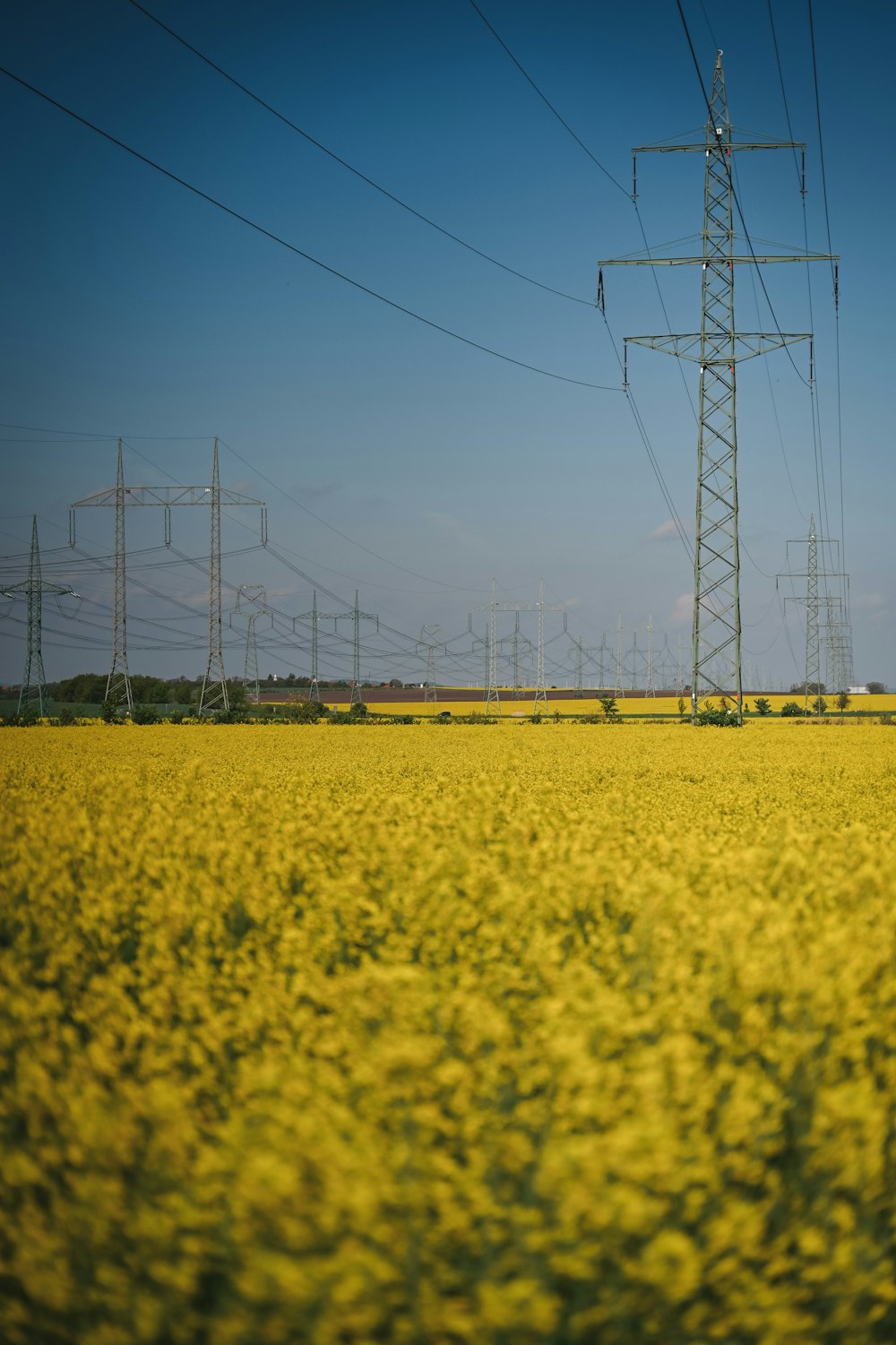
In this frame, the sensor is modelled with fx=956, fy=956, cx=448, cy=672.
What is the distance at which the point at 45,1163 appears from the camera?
3.04m

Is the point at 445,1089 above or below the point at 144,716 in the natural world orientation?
below

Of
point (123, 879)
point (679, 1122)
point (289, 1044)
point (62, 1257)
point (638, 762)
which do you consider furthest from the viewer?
point (638, 762)

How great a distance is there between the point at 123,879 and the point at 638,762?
13.9 meters

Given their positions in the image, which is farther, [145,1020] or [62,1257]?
[145,1020]

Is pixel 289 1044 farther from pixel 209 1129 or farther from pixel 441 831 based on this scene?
pixel 441 831

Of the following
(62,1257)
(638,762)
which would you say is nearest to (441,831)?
(62,1257)

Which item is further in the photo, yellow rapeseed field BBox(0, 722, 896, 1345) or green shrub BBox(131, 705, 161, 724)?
green shrub BBox(131, 705, 161, 724)

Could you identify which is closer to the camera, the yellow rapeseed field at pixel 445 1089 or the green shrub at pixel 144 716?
the yellow rapeseed field at pixel 445 1089

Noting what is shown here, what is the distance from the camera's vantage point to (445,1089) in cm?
312

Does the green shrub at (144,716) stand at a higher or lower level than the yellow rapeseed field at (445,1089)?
higher

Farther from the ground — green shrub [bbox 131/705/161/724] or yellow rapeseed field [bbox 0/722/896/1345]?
green shrub [bbox 131/705/161/724]

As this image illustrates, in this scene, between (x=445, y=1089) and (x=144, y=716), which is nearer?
(x=445, y=1089)

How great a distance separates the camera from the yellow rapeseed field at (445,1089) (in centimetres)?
240

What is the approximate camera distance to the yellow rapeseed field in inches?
94.5
